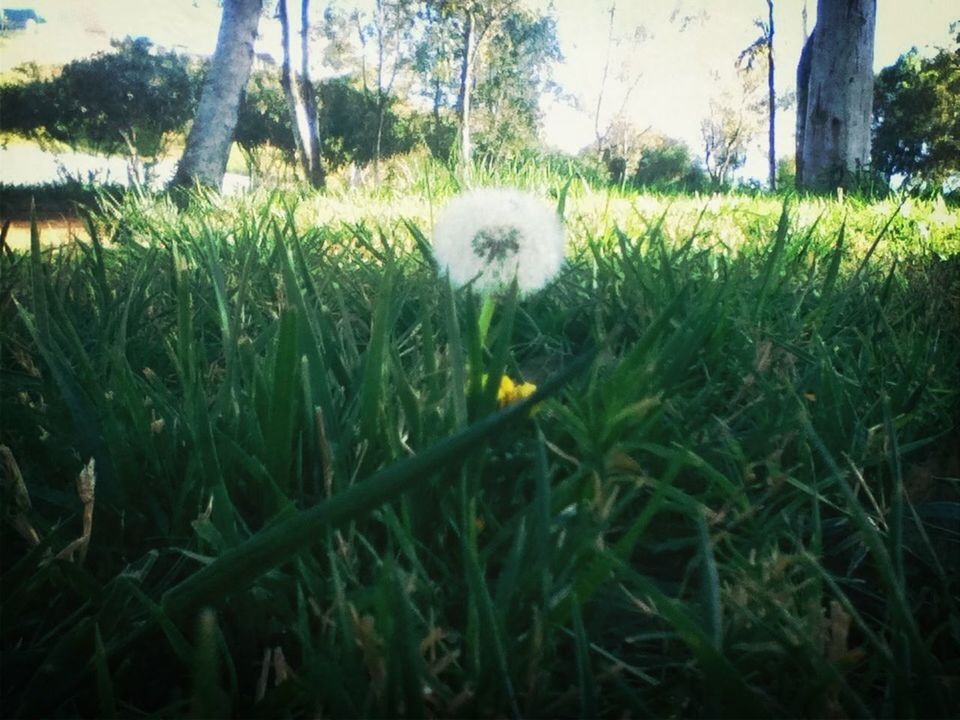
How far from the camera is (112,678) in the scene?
1.45 feet

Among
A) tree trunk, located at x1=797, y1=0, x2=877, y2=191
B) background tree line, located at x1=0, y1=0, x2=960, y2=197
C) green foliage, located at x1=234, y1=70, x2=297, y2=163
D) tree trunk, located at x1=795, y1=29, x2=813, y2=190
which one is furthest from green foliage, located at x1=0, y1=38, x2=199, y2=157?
tree trunk, located at x1=795, y1=29, x2=813, y2=190

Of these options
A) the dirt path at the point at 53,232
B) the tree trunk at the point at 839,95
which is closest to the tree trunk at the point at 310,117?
the dirt path at the point at 53,232

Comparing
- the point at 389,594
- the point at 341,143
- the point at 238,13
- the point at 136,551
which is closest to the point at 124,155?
the point at 238,13

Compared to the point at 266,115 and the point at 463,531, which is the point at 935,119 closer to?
the point at 463,531

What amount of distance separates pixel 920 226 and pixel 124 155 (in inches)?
154

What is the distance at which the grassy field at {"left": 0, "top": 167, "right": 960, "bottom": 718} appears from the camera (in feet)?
1.29

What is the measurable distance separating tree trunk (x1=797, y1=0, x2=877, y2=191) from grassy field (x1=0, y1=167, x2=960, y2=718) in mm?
5740

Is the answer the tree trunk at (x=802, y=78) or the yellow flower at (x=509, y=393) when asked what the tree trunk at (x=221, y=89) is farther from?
the tree trunk at (x=802, y=78)

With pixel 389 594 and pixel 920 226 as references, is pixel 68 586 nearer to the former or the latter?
pixel 389 594

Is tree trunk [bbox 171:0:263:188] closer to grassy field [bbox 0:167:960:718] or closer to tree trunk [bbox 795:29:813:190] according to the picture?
grassy field [bbox 0:167:960:718]

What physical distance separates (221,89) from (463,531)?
16.0ft

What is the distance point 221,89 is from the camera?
4.63m

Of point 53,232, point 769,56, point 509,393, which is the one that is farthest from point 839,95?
point 769,56

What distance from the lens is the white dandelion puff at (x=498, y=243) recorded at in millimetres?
1090
